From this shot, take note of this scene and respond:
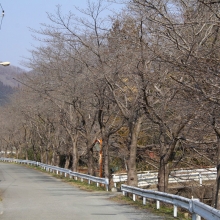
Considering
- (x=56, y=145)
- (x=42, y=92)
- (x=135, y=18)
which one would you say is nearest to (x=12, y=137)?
(x=56, y=145)

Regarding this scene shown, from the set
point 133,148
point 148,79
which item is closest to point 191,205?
point 148,79

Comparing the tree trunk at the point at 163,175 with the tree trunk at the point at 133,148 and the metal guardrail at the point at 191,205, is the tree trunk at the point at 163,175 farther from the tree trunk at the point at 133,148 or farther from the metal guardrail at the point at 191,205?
the tree trunk at the point at 133,148

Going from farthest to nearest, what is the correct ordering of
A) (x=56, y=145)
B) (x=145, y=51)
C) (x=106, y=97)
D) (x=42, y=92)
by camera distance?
(x=56, y=145) → (x=42, y=92) → (x=106, y=97) → (x=145, y=51)

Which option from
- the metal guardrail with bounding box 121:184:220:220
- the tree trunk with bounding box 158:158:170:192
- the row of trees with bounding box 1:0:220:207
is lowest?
the metal guardrail with bounding box 121:184:220:220

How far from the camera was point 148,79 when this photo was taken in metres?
17.2

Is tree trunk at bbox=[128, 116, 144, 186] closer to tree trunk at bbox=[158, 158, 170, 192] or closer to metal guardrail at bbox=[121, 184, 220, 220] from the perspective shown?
tree trunk at bbox=[158, 158, 170, 192]

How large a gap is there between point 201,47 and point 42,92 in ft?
69.2

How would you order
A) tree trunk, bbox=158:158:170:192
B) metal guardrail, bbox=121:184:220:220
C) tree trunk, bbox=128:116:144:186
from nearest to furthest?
metal guardrail, bbox=121:184:220:220
tree trunk, bbox=158:158:170:192
tree trunk, bbox=128:116:144:186

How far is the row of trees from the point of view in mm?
11164

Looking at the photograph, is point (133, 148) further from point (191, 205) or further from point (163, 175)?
point (191, 205)

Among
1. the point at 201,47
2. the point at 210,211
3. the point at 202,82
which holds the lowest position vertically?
the point at 210,211

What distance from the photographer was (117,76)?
2156cm

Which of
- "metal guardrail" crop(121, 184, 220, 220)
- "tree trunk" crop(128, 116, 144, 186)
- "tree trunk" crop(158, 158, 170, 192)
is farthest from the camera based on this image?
"tree trunk" crop(128, 116, 144, 186)

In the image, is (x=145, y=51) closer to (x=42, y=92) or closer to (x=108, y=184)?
(x=108, y=184)
